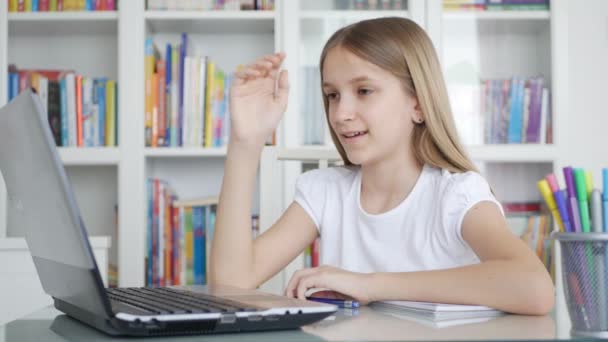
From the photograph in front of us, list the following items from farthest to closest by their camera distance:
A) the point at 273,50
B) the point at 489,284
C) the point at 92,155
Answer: the point at 273,50, the point at 92,155, the point at 489,284

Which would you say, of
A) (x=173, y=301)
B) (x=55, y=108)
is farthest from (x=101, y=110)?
(x=173, y=301)

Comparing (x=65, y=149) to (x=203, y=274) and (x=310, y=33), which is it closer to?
(x=203, y=274)

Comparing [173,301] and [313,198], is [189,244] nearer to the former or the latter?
[313,198]

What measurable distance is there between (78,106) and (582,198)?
1.96 meters

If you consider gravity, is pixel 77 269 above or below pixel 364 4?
below

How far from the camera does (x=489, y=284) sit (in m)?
0.96

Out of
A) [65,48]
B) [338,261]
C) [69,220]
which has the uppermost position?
[65,48]

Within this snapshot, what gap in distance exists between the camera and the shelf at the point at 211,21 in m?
2.45

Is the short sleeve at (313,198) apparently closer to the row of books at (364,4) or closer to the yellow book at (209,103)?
the yellow book at (209,103)

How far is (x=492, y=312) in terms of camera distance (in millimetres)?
911

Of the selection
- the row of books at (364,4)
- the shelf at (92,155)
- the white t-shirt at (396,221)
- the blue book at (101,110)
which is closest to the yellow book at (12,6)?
the blue book at (101,110)

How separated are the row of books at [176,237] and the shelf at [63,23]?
0.54m

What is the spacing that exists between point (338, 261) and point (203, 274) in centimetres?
101

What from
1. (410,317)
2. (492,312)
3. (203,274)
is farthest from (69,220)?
(203,274)
